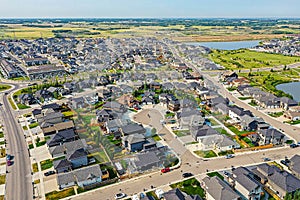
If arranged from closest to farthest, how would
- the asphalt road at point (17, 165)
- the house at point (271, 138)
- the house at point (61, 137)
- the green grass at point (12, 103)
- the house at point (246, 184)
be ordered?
1. the house at point (246, 184)
2. the asphalt road at point (17, 165)
3. the house at point (61, 137)
4. the house at point (271, 138)
5. the green grass at point (12, 103)

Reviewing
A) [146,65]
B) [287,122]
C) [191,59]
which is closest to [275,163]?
[287,122]

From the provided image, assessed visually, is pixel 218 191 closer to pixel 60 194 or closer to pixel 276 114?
pixel 60 194

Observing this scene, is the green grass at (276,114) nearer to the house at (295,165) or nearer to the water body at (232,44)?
the house at (295,165)

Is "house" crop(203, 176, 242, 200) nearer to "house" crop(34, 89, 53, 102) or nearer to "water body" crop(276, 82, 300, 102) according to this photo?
"house" crop(34, 89, 53, 102)

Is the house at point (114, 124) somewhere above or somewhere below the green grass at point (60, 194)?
above

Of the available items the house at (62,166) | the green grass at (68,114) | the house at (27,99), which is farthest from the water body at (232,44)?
the house at (62,166)

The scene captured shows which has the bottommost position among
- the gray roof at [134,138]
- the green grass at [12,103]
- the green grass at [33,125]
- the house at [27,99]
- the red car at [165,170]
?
the red car at [165,170]

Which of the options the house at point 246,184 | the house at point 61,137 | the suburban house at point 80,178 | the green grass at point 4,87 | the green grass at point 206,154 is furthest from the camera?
the green grass at point 4,87

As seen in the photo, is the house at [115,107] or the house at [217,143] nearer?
the house at [217,143]
